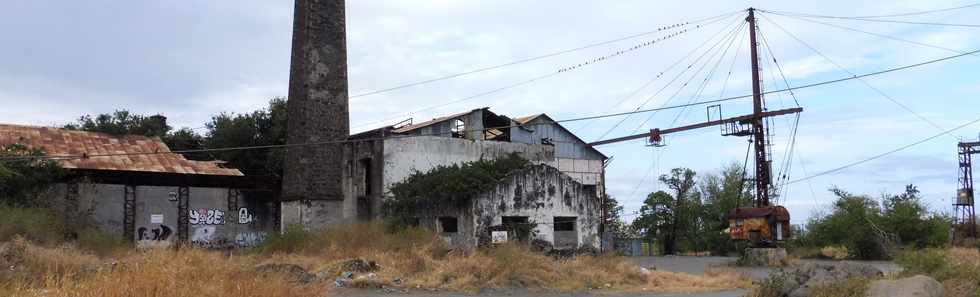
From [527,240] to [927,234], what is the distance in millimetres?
23306

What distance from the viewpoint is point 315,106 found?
33812 mm

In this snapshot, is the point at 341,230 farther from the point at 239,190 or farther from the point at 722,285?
the point at 722,285

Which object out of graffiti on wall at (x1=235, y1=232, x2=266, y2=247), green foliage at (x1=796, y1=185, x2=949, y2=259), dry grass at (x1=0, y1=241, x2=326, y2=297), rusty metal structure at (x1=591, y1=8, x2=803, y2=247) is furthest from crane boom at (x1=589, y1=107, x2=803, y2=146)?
dry grass at (x1=0, y1=241, x2=326, y2=297)

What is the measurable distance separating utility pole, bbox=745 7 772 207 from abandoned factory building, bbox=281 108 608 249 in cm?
712

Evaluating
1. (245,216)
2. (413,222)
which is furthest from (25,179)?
(413,222)

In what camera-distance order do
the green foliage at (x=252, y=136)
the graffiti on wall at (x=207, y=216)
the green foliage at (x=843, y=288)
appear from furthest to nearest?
1. the green foliage at (x=252, y=136)
2. the graffiti on wall at (x=207, y=216)
3. the green foliage at (x=843, y=288)

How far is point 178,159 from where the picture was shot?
35.2 meters

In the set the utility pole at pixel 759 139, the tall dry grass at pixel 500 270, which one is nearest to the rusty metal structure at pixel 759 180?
the utility pole at pixel 759 139

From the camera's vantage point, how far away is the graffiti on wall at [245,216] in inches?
1416

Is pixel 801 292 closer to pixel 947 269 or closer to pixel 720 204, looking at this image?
pixel 947 269

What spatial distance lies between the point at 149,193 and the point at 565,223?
17599 millimetres

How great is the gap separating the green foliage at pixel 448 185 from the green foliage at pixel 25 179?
13.0 m

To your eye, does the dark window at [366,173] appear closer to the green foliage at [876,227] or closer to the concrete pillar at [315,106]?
the concrete pillar at [315,106]

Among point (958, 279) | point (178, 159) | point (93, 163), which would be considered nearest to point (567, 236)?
point (178, 159)
